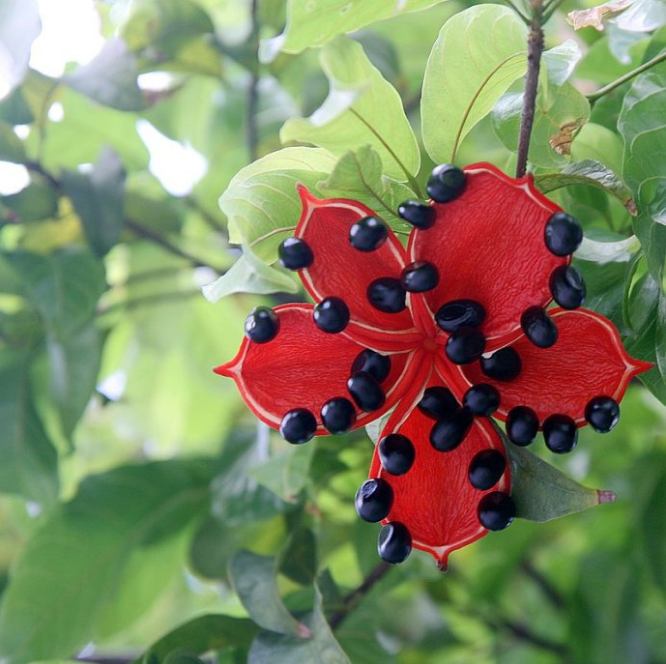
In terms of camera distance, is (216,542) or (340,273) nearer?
(340,273)

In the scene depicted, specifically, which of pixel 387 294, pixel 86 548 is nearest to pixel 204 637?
pixel 86 548

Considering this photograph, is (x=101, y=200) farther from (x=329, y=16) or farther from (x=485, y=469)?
(x=485, y=469)

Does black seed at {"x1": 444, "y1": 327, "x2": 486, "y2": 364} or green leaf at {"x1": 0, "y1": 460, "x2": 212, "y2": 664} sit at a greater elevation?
black seed at {"x1": 444, "y1": 327, "x2": 486, "y2": 364}

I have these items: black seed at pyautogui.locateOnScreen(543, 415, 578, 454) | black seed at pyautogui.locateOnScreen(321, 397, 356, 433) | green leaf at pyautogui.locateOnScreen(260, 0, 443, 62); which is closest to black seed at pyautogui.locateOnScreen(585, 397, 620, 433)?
black seed at pyautogui.locateOnScreen(543, 415, 578, 454)

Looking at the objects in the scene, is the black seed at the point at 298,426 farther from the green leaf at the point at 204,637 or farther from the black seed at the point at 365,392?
the green leaf at the point at 204,637

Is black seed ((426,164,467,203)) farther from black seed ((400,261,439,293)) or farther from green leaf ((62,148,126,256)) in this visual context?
green leaf ((62,148,126,256))

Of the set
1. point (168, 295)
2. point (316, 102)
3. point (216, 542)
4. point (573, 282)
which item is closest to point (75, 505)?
point (216, 542)

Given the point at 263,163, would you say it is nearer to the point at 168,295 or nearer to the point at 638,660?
the point at 168,295
